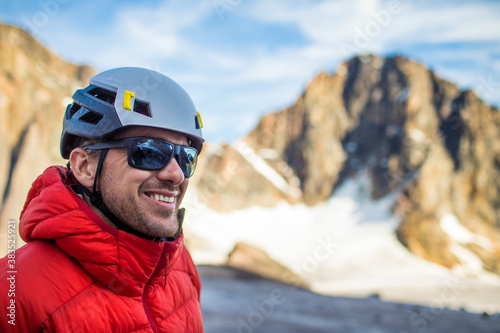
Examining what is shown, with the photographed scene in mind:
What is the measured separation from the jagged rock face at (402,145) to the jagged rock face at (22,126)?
1084 inches

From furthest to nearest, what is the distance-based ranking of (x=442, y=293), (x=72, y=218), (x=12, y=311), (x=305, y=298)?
(x=442, y=293), (x=305, y=298), (x=72, y=218), (x=12, y=311)

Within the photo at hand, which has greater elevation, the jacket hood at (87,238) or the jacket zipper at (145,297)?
the jacket hood at (87,238)

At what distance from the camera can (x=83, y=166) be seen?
65.7 inches

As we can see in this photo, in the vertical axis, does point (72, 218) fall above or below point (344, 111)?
below

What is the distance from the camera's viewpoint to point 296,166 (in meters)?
63.9

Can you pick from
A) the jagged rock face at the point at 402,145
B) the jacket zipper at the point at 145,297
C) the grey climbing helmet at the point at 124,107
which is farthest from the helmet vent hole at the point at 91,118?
the jagged rock face at the point at 402,145

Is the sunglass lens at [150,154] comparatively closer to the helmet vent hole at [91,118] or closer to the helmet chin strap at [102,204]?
the helmet chin strap at [102,204]

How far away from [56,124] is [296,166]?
39.3 metres

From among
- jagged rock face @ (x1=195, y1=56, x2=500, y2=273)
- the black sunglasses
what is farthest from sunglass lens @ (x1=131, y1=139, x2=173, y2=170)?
jagged rock face @ (x1=195, y1=56, x2=500, y2=273)

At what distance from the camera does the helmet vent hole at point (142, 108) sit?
1747 mm

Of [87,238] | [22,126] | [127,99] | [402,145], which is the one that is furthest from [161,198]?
[402,145]

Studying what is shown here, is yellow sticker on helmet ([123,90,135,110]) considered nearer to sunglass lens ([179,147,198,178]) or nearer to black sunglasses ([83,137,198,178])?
black sunglasses ([83,137,198,178])

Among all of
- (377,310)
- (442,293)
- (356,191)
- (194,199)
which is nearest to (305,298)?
(377,310)

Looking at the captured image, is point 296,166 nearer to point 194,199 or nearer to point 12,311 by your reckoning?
point 194,199
